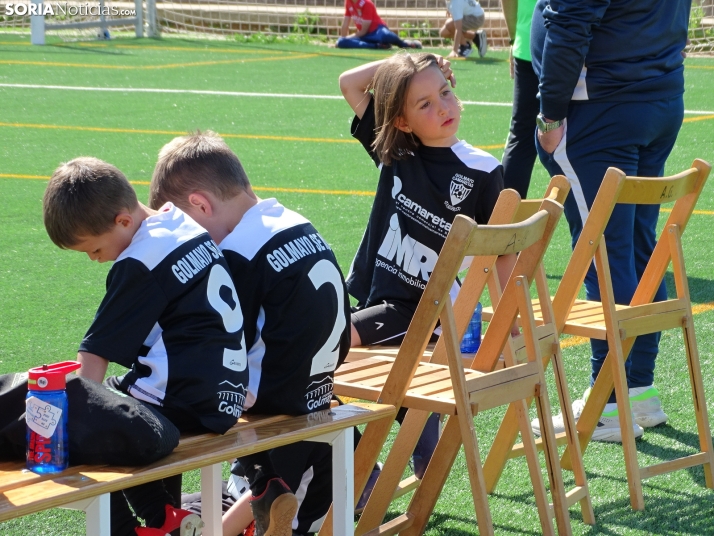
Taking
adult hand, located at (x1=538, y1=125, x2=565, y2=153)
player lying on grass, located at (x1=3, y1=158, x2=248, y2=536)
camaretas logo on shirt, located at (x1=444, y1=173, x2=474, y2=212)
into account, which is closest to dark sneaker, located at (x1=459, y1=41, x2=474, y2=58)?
adult hand, located at (x1=538, y1=125, x2=565, y2=153)

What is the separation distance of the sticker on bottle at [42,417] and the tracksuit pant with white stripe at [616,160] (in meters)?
2.34

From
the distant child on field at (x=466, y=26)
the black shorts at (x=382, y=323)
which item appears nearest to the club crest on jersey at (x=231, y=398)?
the black shorts at (x=382, y=323)

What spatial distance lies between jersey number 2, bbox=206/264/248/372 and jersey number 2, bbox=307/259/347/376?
0.82 feet

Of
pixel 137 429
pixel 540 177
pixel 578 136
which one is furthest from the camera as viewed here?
pixel 540 177

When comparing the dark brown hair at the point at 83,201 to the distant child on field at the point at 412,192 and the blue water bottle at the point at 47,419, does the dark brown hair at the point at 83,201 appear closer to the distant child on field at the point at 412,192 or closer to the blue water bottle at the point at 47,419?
the blue water bottle at the point at 47,419

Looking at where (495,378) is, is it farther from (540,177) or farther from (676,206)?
(540,177)

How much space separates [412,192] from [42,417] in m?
1.89

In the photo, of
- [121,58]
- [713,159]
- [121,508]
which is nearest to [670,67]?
[121,508]

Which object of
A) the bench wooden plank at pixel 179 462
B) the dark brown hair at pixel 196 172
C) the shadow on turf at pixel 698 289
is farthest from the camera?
the shadow on turf at pixel 698 289

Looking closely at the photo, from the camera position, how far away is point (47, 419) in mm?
2412

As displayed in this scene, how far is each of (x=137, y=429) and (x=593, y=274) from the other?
2398mm

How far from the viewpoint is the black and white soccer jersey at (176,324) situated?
2666 mm

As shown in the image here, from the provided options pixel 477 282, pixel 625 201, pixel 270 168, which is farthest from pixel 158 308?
pixel 270 168

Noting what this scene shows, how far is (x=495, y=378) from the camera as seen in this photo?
10.3 feet
